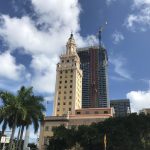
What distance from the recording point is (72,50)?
421ft

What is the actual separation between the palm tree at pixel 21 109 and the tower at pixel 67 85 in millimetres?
Answer: 55958

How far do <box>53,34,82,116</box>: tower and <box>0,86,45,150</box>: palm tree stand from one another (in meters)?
56.0

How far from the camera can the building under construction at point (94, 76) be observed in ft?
561

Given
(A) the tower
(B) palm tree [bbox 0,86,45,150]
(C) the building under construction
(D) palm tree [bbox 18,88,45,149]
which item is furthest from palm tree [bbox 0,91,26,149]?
(C) the building under construction

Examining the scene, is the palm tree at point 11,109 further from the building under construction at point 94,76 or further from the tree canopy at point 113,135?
the building under construction at point 94,76

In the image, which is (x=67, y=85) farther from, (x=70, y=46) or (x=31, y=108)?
(x=31, y=108)

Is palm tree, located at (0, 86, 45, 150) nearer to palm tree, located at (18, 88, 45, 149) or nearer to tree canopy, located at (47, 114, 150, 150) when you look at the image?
palm tree, located at (18, 88, 45, 149)

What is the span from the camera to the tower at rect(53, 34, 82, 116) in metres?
108

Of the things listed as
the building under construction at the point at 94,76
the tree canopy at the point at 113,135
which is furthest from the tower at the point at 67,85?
the building under construction at the point at 94,76

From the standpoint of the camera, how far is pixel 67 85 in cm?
11269

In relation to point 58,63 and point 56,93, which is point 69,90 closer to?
point 56,93

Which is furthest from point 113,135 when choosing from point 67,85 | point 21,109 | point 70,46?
point 70,46

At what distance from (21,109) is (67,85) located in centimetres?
6769

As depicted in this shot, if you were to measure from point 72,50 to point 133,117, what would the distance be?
242ft
